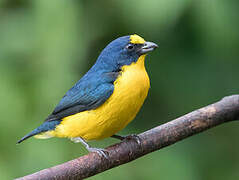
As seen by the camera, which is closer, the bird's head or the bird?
the bird

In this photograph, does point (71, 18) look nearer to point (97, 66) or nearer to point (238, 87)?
point (97, 66)

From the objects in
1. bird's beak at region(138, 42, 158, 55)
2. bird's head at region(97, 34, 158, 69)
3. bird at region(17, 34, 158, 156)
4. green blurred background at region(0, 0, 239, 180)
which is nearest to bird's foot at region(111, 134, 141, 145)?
bird at region(17, 34, 158, 156)

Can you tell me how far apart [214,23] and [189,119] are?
1139mm

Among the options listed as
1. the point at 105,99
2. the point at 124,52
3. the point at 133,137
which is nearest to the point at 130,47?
the point at 124,52

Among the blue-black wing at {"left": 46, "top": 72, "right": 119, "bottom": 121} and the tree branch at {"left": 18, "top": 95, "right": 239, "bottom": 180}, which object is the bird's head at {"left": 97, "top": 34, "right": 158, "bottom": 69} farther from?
the tree branch at {"left": 18, "top": 95, "right": 239, "bottom": 180}

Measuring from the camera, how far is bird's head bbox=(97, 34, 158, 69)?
15.6 feet

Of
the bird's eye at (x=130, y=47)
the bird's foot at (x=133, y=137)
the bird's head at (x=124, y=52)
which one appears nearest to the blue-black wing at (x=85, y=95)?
the bird's head at (x=124, y=52)

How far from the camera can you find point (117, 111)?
448cm

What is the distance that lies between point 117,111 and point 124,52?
57cm

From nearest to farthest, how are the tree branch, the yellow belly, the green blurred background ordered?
the tree branch, the yellow belly, the green blurred background

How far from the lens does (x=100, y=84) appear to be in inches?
184

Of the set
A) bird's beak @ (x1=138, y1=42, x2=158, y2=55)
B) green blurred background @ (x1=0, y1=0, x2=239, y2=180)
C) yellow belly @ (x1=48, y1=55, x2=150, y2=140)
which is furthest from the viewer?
green blurred background @ (x1=0, y1=0, x2=239, y2=180)

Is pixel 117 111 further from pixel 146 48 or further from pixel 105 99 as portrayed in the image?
pixel 146 48

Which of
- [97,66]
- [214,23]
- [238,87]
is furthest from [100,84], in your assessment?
[238,87]
